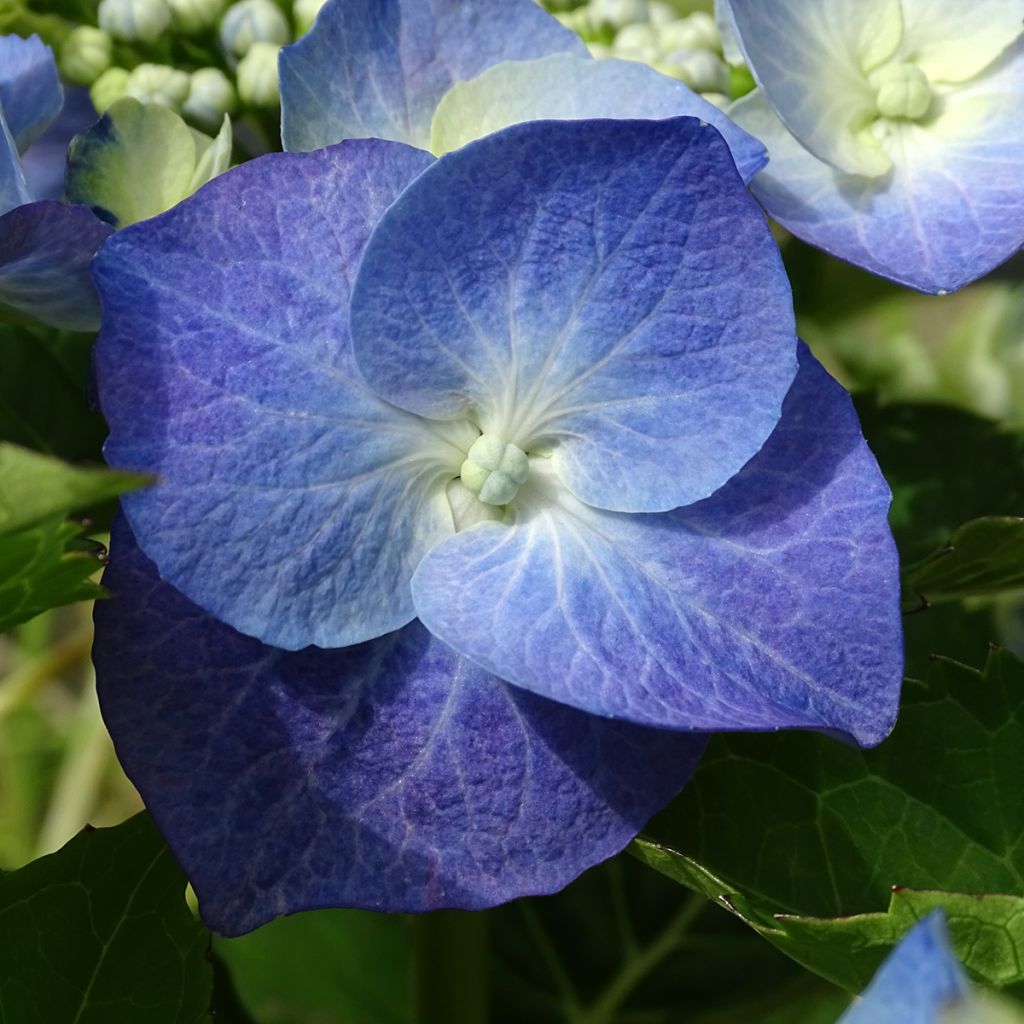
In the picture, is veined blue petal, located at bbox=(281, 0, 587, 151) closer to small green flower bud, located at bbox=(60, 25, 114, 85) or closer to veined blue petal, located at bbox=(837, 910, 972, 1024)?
small green flower bud, located at bbox=(60, 25, 114, 85)

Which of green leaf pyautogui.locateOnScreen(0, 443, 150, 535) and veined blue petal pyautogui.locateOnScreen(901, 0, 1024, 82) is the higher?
green leaf pyautogui.locateOnScreen(0, 443, 150, 535)

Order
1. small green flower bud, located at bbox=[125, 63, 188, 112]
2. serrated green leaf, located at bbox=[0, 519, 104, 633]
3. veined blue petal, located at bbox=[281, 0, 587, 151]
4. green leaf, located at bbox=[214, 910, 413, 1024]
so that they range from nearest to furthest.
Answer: serrated green leaf, located at bbox=[0, 519, 104, 633] → veined blue petal, located at bbox=[281, 0, 587, 151] → small green flower bud, located at bbox=[125, 63, 188, 112] → green leaf, located at bbox=[214, 910, 413, 1024]

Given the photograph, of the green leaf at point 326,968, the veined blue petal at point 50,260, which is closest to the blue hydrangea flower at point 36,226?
the veined blue petal at point 50,260

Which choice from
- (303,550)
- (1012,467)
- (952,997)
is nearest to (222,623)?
(303,550)

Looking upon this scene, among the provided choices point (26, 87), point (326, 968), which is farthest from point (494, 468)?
point (326, 968)

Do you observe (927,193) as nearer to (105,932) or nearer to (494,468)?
(494,468)

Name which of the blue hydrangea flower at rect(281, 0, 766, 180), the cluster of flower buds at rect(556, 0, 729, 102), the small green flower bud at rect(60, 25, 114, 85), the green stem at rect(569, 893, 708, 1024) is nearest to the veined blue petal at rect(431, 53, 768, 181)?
Result: the blue hydrangea flower at rect(281, 0, 766, 180)
